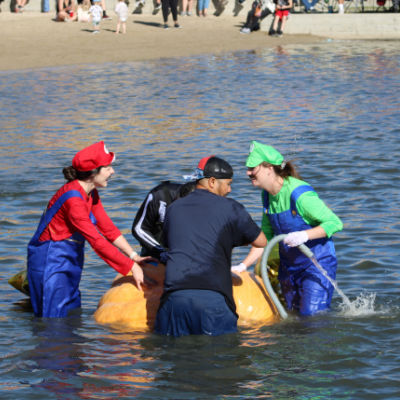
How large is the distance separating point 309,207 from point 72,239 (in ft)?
7.00

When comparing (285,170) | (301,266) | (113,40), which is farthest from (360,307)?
(113,40)

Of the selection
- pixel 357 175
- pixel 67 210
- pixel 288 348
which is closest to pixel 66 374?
pixel 67 210

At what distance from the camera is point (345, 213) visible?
12281 millimetres

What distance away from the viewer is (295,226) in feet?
25.8

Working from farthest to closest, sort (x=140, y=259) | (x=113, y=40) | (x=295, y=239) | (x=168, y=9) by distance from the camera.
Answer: (x=168, y=9), (x=113, y=40), (x=140, y=259), (x=295, y=239)

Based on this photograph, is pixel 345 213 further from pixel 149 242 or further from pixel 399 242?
pixel 149 242

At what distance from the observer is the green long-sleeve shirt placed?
7.62 metres

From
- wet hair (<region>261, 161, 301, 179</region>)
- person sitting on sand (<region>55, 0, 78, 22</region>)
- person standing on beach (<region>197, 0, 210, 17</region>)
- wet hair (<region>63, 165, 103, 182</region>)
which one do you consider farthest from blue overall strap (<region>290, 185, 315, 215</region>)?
person standing on beach (<region>197, 0, 210, 17</region>)

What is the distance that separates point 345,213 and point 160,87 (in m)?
13.5

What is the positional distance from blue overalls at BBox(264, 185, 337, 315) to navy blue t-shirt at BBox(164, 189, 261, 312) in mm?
824

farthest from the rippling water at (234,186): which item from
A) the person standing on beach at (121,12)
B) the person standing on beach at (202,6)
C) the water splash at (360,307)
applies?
the person standing on beach at (202,6)

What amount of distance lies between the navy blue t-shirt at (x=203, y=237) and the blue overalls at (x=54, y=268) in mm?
1170

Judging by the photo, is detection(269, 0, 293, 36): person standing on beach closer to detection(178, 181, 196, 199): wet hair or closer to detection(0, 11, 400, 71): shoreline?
detection(0, 11, 400, 71): shoreline

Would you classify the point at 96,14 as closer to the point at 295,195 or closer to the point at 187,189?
the point at 187,189
